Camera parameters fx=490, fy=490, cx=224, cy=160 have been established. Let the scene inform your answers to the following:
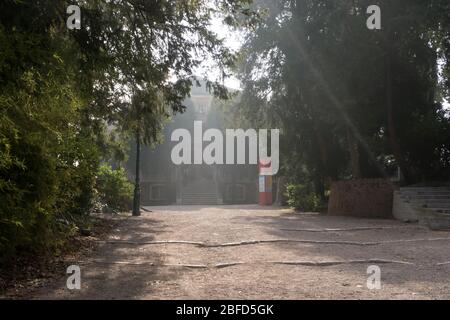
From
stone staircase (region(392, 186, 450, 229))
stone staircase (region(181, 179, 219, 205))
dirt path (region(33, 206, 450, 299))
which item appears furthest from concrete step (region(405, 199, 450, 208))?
stone staircase (region(181, 179, 219, 205))

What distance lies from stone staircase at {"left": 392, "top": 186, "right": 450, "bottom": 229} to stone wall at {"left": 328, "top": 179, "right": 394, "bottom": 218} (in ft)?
1.58

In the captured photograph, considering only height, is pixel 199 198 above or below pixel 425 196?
below

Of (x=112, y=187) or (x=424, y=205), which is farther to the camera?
(x=112, y=187)

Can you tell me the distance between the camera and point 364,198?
19891 millimetres

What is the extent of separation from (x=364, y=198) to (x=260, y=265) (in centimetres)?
1267

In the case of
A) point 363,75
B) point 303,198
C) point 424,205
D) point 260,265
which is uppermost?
point 363,75

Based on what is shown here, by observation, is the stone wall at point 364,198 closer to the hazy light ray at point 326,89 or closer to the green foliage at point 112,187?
the hazy light ray at point 326,89

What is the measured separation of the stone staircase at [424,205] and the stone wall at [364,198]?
48cm

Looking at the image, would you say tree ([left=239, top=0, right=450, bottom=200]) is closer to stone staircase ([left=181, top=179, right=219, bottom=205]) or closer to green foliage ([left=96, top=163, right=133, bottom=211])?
green foliage ([left=96, top=163, right=133, bottom=211])

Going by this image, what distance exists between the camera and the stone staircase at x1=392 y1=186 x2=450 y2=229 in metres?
15.1

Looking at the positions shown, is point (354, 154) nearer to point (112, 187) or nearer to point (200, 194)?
point (112, 187)

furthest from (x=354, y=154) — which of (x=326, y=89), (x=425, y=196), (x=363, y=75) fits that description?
(x=425, y=196)

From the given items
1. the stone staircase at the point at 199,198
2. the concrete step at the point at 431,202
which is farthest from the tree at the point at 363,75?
the stone staircase at the point at 199,198
